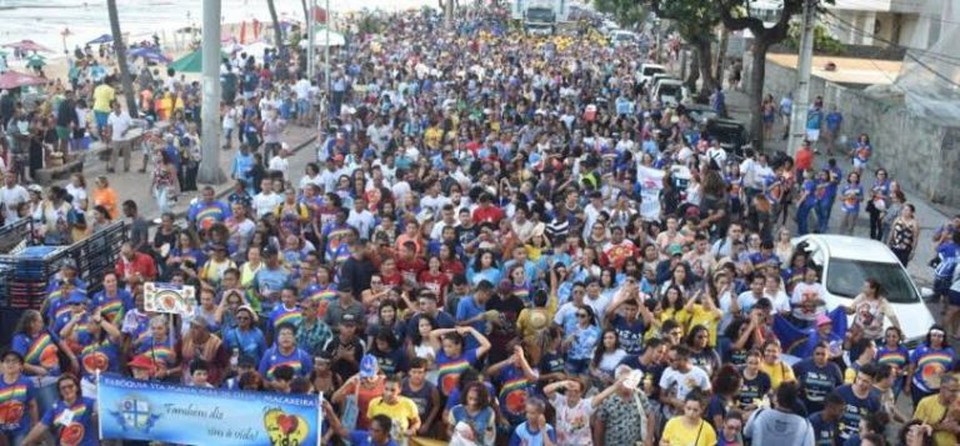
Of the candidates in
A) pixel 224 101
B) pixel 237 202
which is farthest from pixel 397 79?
pixel 237 202

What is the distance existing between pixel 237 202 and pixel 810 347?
23.1 feet

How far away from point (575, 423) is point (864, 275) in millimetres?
6645

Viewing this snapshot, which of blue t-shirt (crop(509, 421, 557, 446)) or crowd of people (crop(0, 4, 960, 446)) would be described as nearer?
blue t-shirt (crop(509, 421, 557, 446))

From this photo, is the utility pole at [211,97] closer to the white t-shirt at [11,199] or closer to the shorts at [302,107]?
the white t-shirt at [11,199]

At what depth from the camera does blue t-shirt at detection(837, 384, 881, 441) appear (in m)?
8.59

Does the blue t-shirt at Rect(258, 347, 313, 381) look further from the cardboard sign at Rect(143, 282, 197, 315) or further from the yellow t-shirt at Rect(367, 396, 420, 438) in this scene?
the yellow t-shirt at Rect(367, 396, 420, 438)

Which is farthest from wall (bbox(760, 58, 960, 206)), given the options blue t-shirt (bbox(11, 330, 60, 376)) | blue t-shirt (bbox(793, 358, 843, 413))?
blue t-shirt (bbox(11, 330, 60, 376))

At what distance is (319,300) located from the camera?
35.4ft

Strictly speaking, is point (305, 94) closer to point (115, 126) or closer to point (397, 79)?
point (397, 79)

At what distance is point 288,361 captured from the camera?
904cm

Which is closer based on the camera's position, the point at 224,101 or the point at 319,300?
the point at 319,300

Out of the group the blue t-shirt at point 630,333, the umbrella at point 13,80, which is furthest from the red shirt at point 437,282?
→ the umbrella at point 13,80

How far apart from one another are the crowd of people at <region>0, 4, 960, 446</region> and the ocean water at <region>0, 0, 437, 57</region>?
137 feet

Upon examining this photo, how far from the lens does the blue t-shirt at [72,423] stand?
8.34 meters
